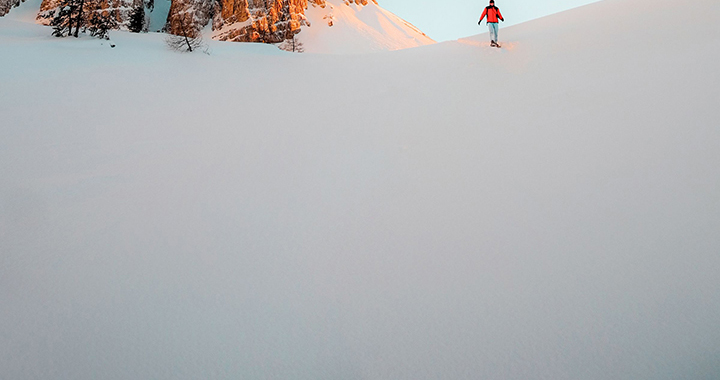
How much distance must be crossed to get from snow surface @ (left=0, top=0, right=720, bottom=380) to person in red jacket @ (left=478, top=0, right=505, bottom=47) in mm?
3450

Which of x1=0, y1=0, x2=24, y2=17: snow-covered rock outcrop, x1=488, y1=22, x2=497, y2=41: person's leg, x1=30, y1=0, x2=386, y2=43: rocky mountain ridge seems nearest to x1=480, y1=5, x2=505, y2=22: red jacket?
x1=488, y1=22, x2=497, y2=41: person's leg

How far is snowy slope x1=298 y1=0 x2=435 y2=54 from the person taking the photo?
56.0 m

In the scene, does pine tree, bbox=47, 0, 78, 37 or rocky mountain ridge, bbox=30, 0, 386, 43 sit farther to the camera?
rocky mountain ridge, bbox=30, 0, 386, 43

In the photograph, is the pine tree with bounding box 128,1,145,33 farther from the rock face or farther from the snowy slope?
the snowy slope

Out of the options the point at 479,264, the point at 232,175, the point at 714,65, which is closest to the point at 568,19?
the point at 714,65

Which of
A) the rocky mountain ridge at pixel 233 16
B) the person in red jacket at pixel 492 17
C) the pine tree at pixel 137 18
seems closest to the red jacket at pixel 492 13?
the person in red jacket at pixel 492 17

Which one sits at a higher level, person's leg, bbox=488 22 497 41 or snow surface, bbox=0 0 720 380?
person's leg, bbox=488 22 497 41

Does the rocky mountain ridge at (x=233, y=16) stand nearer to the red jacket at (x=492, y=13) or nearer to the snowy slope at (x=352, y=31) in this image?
the snowy slope at (x=352, y=31)

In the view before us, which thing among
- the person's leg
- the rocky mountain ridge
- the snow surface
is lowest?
the snow surface

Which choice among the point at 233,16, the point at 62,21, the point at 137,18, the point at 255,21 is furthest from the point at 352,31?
the point at 62,21

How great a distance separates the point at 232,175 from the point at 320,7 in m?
70.8

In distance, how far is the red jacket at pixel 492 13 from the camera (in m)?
9.81

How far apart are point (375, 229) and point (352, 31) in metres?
65.1

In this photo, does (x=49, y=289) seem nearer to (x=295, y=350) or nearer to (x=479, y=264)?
(x=295, y=350)
